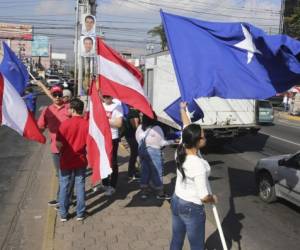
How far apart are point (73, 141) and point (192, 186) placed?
2.57 metres

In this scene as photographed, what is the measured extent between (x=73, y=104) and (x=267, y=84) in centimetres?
258

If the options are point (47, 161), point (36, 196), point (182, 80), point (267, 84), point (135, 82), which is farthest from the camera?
point (47, 161)

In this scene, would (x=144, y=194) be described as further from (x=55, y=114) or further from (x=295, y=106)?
(x=295, y=106)

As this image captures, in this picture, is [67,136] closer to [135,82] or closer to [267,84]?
[135,82]

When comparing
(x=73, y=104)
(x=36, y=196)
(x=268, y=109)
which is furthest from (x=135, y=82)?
(x=268, y=109)

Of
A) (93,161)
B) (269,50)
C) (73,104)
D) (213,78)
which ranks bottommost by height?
(93,161)

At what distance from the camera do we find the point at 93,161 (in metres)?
6.33

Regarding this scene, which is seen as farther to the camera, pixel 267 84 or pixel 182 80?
pixel 267 84

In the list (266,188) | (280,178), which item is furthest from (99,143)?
(266,188)

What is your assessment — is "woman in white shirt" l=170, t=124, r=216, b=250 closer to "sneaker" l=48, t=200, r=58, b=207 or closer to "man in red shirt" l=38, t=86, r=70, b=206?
"man in red shirt" l=38, t=86, r=70, b=206

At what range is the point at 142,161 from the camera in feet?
26.3

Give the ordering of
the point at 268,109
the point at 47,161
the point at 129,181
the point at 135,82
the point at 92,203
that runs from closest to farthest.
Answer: the point at 135,82 < the point at 92,203 < the point at 129,181 < the point at 47,161 < the point at 268,109

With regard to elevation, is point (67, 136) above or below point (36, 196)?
above

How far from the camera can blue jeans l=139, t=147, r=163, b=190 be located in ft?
25.6
